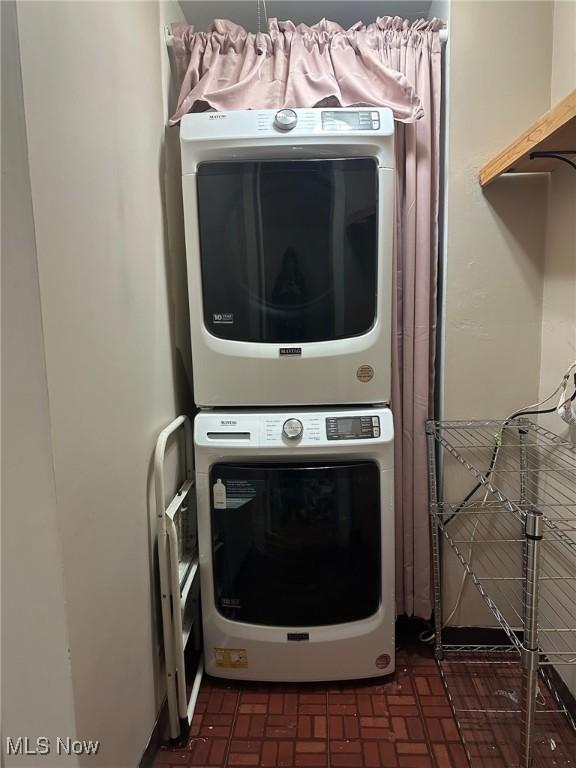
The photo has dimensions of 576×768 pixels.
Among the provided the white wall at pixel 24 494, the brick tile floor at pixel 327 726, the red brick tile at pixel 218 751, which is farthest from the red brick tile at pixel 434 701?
the white wall at pixel 24 494

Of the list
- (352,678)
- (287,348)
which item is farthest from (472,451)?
(352,678)

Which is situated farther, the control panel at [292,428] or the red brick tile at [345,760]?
the control panel at [292,428]

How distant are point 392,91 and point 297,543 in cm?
145

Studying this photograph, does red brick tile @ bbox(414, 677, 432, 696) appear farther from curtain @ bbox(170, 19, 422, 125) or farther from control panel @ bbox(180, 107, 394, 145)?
curtain @ bbox(170, 19, 422, 125)

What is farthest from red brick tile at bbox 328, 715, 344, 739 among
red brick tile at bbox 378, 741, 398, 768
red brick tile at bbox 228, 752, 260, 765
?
red brick tile at bbox 228, 752, 260, 765

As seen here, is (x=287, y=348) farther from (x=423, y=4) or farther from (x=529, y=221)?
(x=423, y=4)

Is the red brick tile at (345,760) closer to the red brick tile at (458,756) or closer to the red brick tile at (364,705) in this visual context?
the red brick tile at (364,705)

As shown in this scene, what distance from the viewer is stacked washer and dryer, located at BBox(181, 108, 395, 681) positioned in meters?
1.47

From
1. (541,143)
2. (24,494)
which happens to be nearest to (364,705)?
(24,494)

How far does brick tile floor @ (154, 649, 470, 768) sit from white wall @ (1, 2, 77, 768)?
66 cm

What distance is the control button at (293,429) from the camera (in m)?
1.47

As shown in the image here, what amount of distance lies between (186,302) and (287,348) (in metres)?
0.47

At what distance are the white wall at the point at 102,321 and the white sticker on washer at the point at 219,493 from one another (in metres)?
0.24

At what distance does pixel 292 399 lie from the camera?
154cm
